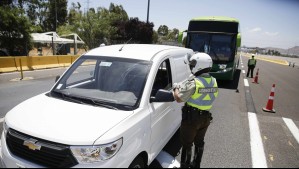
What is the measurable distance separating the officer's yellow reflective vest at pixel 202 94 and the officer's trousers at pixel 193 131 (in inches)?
5.6

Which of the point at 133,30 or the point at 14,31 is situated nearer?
the point at 14,31

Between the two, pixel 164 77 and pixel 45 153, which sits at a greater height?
pixel 164 77

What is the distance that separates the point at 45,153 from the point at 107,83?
5.15ft

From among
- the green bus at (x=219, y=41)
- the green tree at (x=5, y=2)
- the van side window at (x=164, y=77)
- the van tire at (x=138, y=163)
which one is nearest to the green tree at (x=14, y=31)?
the green tree at (x=5, y=2)

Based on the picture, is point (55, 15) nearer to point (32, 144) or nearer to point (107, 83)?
point (107, 83)

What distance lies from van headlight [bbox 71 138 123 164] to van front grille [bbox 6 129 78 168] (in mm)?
56

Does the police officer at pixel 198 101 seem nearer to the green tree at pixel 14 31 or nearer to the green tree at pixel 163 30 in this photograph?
the green tree at pixel 14 31

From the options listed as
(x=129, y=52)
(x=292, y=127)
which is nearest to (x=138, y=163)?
(x=129, y=52)

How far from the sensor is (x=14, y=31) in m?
21.5

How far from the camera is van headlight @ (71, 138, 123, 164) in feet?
8.91

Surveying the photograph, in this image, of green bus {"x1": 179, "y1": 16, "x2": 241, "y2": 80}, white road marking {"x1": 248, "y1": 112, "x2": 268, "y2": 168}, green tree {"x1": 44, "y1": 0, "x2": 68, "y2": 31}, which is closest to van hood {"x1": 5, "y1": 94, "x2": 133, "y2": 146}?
white road marking {"x1": 248, "y1": 112, "x2": 268, "y2": 168}

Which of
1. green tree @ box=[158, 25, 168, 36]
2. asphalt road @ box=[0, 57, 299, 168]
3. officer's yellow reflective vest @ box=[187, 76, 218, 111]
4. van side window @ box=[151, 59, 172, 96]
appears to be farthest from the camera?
green tree @ box=[158, 25, 168, 36]

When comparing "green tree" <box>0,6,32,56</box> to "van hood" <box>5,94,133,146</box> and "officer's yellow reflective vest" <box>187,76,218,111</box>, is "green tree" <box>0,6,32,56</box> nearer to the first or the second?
"van hood" <box>5,94,133,146</box>

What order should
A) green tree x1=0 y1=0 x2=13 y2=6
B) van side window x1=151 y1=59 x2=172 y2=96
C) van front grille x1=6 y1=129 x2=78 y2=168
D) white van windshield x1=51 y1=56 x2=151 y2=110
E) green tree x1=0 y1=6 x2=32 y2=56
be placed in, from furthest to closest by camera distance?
green tree x1=0 y1=0 x2=13 y2=6 → green tree x1=0 y1=6 x2=32 y2=56 → van side window x1=151 y1=59 x2=172 y2=96 → white van windshield x1=51 y1=56 x2=151 y2=110 → van front grille x1=6 y1=129 x2=78 y2=168
